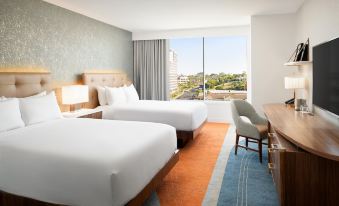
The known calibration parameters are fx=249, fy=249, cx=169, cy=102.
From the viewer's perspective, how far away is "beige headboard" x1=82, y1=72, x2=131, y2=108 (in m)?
4.98

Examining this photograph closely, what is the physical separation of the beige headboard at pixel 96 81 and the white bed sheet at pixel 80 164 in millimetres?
2440

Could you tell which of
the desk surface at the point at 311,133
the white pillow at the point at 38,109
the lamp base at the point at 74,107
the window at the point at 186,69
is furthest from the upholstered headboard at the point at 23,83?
the window at the point at 186,69

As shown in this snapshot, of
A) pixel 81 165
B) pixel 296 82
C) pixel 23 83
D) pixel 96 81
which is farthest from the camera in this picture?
pixel 96 81

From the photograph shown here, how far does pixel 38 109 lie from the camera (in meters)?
3.24

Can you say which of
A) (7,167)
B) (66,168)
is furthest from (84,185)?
(7,167)

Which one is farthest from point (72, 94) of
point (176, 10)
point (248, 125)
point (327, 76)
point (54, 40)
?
point (327, 76)

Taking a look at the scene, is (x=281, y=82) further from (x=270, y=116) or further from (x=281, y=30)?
(x=270, y=116)

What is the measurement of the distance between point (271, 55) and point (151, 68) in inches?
124

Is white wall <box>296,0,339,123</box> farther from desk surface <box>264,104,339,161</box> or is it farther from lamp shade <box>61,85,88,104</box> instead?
lamp shade <box>61,85,88,104</box>

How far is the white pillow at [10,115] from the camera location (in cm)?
276

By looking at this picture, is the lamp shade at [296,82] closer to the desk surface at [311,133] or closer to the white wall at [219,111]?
the desk surface at [311,133]

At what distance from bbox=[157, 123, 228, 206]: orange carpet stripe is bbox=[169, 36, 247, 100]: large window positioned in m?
2.24

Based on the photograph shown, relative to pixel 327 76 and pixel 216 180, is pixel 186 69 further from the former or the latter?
pixel 327 76

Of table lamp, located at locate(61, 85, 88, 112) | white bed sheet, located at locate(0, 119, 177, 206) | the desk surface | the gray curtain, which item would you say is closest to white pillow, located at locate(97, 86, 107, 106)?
table lamp, located at locate(61, 85, 88, 112)
